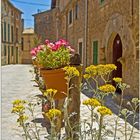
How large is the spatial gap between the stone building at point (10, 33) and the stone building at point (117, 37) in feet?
58.7

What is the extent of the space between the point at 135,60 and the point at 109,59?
2267 millimetres

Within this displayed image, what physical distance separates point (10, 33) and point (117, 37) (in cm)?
2487

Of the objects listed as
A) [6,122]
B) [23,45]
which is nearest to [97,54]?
[6,122]

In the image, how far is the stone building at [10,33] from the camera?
2834 cm

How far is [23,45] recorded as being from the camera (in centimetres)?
3925

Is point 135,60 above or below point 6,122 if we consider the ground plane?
above

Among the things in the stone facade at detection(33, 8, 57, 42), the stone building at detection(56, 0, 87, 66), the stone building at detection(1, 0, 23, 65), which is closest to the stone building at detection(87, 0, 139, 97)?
the stone building at detection(56, 0, 87, 66)

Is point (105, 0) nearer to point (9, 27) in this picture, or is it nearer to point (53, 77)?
point (53, 77)

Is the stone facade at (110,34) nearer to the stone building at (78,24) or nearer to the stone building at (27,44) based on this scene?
the stone building at (78,24)

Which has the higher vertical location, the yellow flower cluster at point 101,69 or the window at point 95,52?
the window at point 95,52

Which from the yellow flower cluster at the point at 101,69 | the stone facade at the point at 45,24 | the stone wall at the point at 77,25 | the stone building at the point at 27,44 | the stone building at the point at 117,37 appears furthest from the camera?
the stone building at the point at 27,44

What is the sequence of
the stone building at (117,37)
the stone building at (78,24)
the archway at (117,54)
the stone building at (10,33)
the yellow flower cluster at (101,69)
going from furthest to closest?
1. the stone building at (10,33)
2. the stone building at (78,24)
3. the archway at (117,54)
4. the stone building at (117,37)
5. the yellow flower cluster at (101,69)

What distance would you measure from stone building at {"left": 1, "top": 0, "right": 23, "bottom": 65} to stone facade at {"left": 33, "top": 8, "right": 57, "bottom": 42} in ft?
9.60

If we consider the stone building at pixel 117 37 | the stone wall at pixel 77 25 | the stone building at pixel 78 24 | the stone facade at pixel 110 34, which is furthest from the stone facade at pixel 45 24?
the stone building at pixel 117 37
